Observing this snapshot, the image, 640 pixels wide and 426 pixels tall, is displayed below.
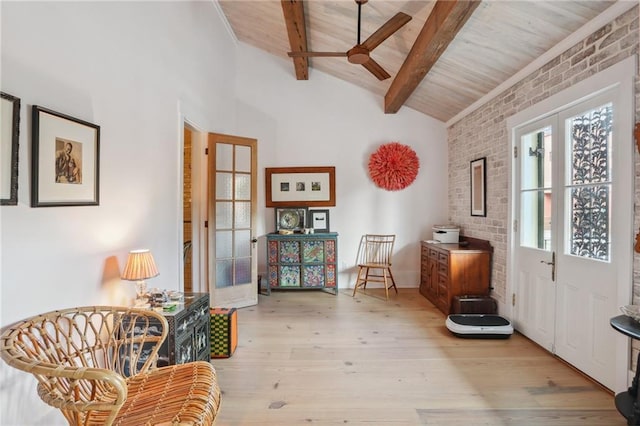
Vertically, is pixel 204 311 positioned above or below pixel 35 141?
below

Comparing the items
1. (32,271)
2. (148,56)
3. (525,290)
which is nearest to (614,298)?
(525,290)

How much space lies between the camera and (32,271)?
1.41 m

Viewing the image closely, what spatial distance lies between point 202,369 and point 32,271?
92 cm

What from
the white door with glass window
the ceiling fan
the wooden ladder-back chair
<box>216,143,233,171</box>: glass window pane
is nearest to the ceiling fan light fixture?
the ceiling fan

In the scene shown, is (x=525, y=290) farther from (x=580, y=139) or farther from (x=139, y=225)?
(x=139, y=225)

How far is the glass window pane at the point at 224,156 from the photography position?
12.3 feet

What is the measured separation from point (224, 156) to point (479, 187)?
3.26 m

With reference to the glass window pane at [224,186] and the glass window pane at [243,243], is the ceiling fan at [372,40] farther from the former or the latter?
the glass window pane at [243,243]

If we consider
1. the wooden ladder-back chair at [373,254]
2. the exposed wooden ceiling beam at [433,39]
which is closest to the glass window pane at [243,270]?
the wooden ladder-back chair at [373,254]

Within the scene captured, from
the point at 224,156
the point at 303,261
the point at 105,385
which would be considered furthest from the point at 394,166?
the point at 105,385

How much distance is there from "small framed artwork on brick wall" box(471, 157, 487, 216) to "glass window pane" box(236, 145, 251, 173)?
297 centimetres

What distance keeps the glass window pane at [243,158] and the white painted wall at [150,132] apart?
1.47ft

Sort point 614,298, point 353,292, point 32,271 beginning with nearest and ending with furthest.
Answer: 1. point 32,271
2. point 614,298
3. point 353,292

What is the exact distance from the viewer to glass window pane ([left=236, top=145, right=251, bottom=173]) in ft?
12.9
